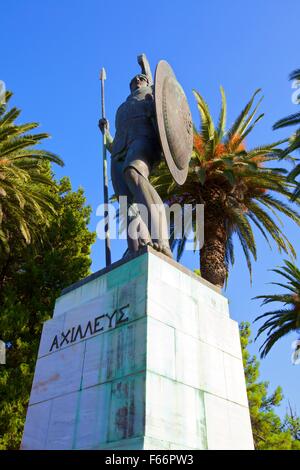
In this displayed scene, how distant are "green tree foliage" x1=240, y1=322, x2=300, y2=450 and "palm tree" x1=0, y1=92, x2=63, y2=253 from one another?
1126 centimetres

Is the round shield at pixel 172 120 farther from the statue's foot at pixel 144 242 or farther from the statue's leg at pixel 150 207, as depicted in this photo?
the statue's foot at pixel 144 242

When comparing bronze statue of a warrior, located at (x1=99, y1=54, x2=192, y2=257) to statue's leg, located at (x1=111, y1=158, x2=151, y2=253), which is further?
bronze statue of a warrior, located at (x1=99, y1=54, x2=192, y2=257)

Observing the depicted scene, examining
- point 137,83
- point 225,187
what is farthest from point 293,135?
point 137,83

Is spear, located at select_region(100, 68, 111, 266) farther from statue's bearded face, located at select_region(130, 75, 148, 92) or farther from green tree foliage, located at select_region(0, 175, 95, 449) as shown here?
green tree foliage, located at select_region(0, 175, 95, 449)

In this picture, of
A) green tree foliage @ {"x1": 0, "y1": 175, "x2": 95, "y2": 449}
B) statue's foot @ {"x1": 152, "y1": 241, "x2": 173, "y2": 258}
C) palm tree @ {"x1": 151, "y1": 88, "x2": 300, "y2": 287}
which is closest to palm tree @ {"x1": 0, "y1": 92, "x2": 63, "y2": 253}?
green tree foliage @ {"x1": 0, "y1": 175, "x2": 95, "y2": 449}

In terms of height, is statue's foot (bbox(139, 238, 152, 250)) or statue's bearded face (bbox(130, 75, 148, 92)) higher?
statue's bearded face (bbox(130, 75, 148, 92))

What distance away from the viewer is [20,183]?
54.4 feet

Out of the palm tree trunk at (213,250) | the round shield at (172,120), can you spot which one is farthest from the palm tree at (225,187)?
the round shield at (172,120)

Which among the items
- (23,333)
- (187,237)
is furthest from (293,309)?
(23,333)

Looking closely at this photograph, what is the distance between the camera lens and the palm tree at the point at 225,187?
14828 mm

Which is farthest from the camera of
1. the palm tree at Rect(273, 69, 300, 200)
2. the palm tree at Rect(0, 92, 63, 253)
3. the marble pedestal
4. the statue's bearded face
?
the palm tree at Rect(0, 92, 63, 253)

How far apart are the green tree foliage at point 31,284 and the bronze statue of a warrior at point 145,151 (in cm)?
1050

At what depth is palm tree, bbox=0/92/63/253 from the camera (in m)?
16.0

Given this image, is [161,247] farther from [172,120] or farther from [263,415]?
[263,415]
